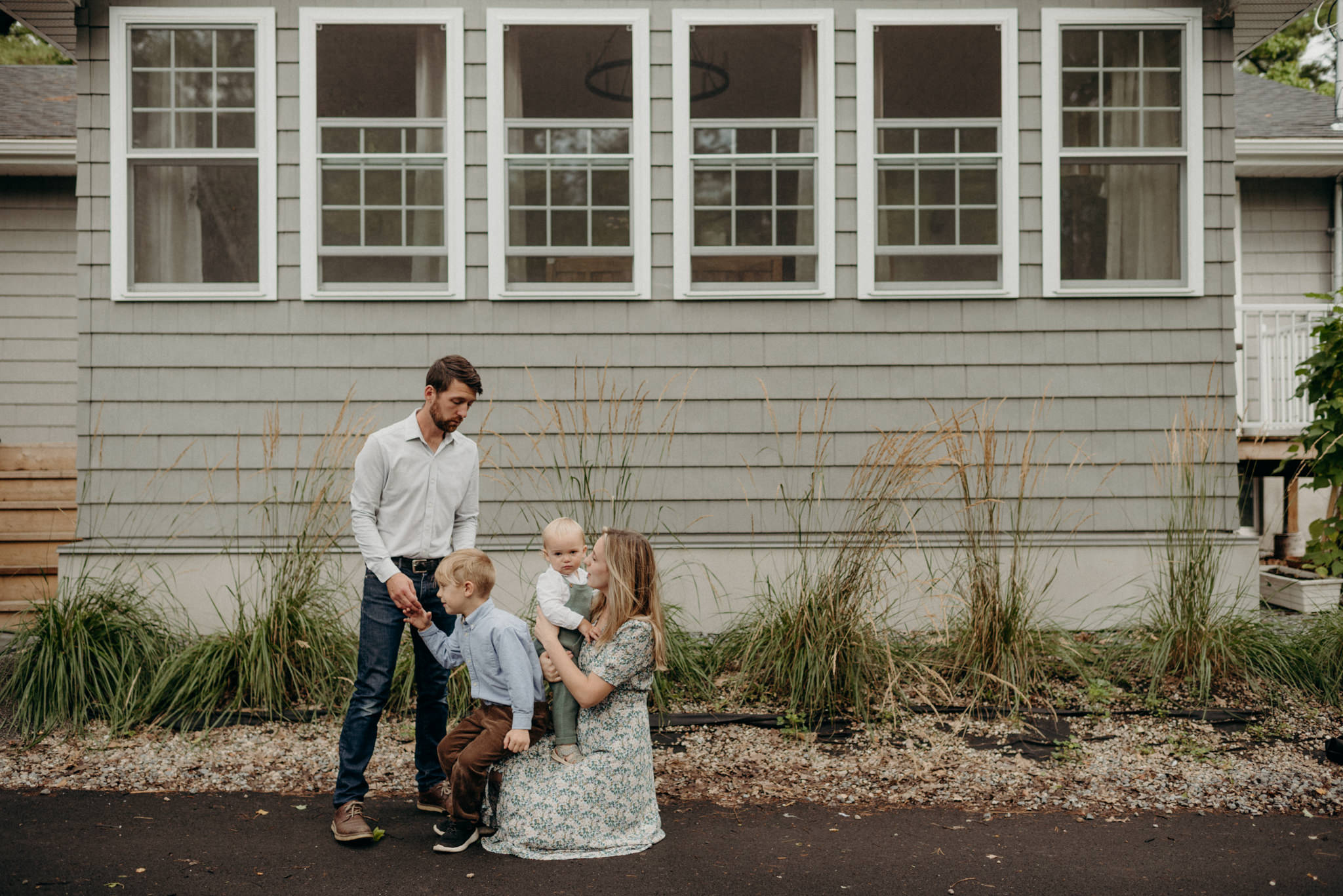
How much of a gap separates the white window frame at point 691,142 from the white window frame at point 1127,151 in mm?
1377

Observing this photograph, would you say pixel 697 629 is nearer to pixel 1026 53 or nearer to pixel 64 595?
pixel 64 595

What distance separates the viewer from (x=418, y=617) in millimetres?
3607

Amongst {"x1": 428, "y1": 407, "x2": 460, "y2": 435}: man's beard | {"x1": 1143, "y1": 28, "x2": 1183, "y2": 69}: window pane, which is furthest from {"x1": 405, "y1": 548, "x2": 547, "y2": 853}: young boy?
{"x1": 1143, "y1": 28, "x2": 1183, "y2": 69}: window pane

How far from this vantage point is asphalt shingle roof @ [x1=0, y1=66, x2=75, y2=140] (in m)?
8.40

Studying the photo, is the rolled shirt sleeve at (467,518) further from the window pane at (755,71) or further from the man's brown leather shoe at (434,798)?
the window pane at (755,71)

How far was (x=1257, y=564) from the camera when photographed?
6.34 metres

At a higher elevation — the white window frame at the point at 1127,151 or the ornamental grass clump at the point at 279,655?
the white window frame at the point at 1127,151

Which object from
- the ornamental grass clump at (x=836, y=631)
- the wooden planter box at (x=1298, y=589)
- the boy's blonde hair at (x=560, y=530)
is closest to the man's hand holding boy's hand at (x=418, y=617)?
the boy's blonde hair at (x=560, y=530)

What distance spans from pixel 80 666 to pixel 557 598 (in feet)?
9.27

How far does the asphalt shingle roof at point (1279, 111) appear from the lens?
8.76 m

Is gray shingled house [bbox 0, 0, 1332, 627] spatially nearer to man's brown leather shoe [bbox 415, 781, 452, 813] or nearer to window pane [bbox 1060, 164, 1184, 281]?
window pane [bbox 1060, 164, 1184, 281]

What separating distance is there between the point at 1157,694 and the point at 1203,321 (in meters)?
2.64

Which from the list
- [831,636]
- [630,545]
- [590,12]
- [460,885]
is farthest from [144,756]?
[590,12]

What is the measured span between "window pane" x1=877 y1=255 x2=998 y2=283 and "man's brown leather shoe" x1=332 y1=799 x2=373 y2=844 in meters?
4.48
